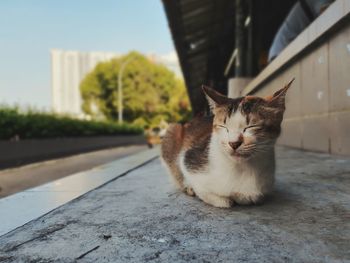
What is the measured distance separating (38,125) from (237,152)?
13.3 metres

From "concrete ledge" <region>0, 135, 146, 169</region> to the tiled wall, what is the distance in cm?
797

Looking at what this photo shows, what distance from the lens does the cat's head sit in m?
2.00

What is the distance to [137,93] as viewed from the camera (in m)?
44.1

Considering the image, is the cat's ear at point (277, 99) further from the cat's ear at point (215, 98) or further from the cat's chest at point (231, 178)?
the cat's chest at point (231, 178)

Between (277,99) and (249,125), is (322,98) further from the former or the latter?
(249,125)

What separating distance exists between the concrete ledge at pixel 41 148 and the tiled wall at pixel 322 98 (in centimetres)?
797

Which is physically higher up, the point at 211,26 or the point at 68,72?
the point at 68,72

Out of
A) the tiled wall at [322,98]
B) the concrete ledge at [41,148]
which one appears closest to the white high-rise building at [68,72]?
the concrete ledge at [41,148]

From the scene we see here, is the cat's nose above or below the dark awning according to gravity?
below

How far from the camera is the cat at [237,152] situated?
2014 mm

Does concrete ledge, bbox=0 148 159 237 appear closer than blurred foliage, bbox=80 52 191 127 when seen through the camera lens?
Yes

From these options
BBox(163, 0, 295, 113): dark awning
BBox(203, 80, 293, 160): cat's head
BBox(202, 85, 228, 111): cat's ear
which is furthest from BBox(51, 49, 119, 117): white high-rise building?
BBox(203, 80, 293, 160): cat's head

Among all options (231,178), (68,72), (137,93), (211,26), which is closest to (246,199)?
(231,178)

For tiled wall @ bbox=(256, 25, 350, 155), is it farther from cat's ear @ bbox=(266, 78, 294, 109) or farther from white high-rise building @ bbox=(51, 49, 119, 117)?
white high-rise building @ bbox=(51, 49, 119, 117)
